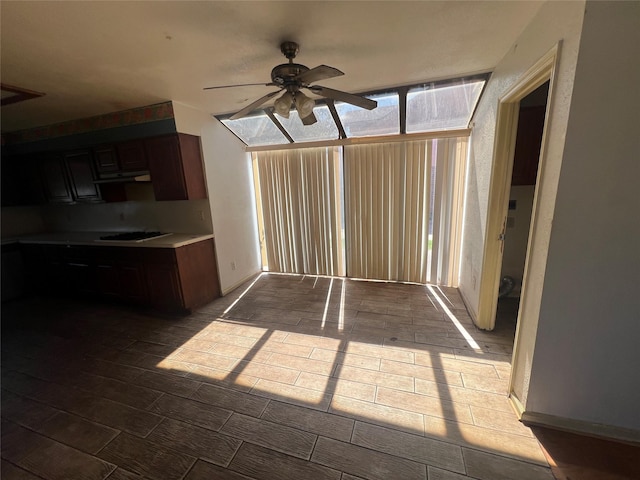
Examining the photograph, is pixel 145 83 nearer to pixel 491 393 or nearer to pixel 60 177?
pixel 60 177

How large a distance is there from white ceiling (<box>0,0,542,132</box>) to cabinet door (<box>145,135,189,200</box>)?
0.53 m

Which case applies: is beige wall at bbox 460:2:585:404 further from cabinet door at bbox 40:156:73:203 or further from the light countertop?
cabinet door at bbox 40:156:73:203

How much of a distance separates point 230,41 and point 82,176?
323cm

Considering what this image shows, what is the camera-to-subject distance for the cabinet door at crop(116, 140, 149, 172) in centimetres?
298

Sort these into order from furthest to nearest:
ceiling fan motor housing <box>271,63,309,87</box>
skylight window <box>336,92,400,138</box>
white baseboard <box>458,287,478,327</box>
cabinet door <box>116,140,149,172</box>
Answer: cabinet door <box>116,140,149,172</box>, skylight window <box>336,92,400,138</box>, white baseboard <box>458,287,478,327</box>, ceiling fan motor housing <box>271,63,309,87</box>

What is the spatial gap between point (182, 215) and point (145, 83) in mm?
1613

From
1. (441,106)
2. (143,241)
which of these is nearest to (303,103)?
(441,106)

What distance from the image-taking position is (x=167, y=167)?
2.93 m

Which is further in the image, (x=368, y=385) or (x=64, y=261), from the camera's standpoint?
(x=64, y=261)

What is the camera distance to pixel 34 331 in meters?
2.77

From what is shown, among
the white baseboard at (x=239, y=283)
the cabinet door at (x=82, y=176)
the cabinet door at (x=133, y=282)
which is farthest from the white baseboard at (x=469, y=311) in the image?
the cabinet door at (x=82, y=176)

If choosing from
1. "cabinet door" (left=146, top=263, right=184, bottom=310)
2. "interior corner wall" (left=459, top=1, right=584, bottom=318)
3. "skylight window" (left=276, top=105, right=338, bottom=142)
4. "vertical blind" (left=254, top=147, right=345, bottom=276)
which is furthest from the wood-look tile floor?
"skylight window" (left=276, top=105, right=338, bottom=142)

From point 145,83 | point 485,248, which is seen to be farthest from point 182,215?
point 485,248

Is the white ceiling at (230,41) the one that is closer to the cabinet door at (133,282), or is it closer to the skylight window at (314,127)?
the skylight window at (314,127)
